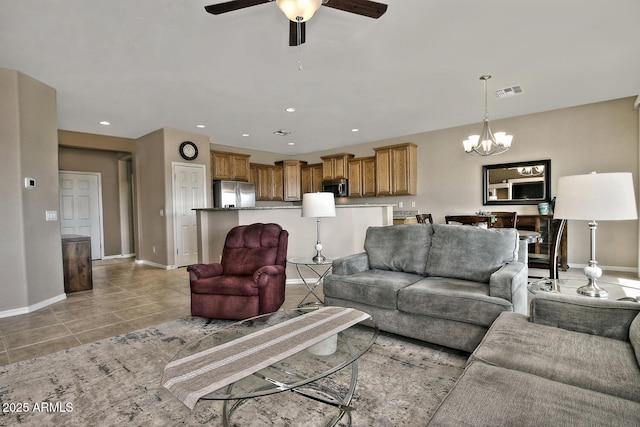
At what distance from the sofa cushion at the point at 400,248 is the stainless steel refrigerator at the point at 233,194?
4.12m

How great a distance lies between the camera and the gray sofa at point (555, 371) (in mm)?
989

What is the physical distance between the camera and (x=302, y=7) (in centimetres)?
176

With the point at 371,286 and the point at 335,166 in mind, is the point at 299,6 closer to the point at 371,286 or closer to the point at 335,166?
the point at 371,286

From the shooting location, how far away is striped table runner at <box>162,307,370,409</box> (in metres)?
1.19

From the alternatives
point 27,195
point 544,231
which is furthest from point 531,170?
point 27,195

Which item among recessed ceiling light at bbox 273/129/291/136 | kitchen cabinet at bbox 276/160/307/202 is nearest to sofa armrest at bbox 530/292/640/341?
recessed ceiling light at bbox 273/129/291/136

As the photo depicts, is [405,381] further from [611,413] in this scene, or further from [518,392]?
[611,413]

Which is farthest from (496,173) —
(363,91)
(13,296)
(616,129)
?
(13,296)

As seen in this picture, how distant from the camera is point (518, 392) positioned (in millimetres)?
1103

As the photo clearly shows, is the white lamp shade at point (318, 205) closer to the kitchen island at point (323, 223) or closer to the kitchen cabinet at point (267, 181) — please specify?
the kitchen island at point (323, 223)

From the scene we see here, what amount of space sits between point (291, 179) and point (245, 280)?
5.82 meters

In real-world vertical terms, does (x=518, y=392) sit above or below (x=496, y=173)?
below

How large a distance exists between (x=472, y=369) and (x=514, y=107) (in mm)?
5057

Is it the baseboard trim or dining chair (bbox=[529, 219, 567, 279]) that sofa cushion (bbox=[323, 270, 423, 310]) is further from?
the baseboard trim
